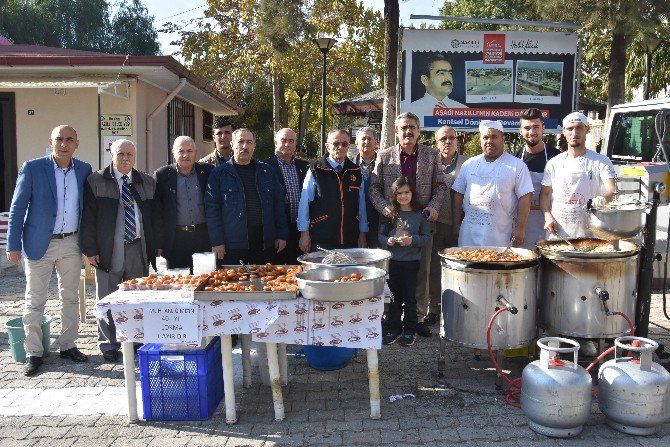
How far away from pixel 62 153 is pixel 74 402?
1994 millimetres

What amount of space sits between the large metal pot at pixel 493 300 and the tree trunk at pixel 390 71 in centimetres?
664

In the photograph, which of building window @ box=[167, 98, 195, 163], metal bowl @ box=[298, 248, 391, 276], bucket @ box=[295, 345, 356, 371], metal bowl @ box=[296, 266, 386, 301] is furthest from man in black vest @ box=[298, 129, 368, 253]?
building window @ box=[167, 98, 195, 163]

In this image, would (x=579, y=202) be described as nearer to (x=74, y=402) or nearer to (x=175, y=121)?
(x=74, y=402)

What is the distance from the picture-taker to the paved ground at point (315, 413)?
397 cm

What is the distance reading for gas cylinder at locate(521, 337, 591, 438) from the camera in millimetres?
3844

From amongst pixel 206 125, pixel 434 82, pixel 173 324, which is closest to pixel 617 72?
pixel 434 82

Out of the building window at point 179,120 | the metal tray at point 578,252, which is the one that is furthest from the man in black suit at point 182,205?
the building window at point 179,120

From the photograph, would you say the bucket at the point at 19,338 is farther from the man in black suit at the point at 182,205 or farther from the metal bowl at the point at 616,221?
the metal bowl at the point at 616,221

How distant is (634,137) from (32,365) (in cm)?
791

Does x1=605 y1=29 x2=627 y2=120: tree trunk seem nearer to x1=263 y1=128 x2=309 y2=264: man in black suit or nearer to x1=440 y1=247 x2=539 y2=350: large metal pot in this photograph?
x1=263 y1=128 x2=309 y2=264: man in black suit

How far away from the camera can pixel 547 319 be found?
4816mm

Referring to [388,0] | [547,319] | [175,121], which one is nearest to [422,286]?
[547,319]

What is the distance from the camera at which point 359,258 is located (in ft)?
16.1

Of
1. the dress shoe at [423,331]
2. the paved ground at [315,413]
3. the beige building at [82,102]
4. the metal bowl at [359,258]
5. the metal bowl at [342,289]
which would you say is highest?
the beige building at [82,102]
